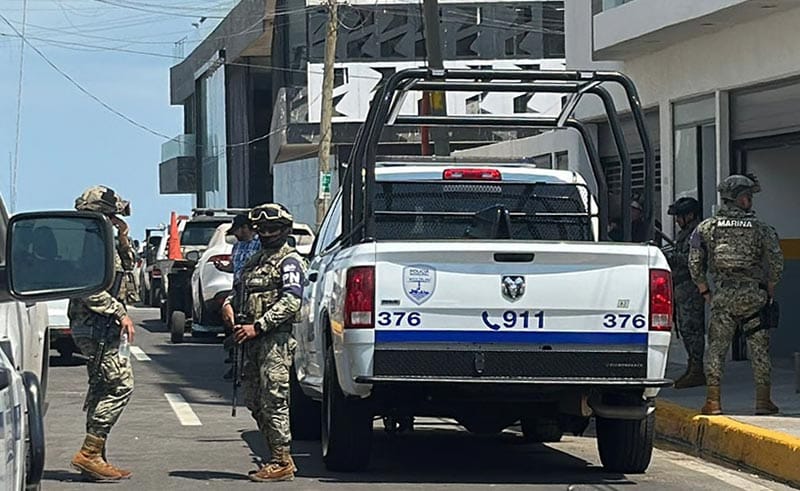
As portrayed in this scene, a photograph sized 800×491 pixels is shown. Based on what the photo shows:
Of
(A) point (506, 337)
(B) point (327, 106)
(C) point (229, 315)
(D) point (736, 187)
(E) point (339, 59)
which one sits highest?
(E) point (339, 59)

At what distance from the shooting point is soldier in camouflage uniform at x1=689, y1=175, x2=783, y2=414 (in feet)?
37.7

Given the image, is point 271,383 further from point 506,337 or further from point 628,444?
point 628,444

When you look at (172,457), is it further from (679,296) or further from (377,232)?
(679,296)

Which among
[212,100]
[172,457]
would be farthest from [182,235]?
[212,100]

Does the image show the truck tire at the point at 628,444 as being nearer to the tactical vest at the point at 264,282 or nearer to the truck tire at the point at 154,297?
the tactical vest at the point at 264,282

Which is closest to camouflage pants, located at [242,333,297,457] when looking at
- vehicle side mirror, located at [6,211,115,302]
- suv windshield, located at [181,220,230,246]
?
vehicle side mirror, located at [6,211,115,302]

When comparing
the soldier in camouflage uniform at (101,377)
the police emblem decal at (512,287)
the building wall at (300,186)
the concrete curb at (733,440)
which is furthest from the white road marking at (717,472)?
the building wall at (300,186)

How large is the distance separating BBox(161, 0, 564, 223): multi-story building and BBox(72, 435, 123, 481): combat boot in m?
27.7

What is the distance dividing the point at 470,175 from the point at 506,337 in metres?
1.89

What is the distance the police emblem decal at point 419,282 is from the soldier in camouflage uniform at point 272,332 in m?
0.83

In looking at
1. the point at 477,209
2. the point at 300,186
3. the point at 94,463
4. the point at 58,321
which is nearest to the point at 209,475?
the point at 94,463

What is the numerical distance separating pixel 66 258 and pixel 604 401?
18.5 ft

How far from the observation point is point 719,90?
52.6 ft

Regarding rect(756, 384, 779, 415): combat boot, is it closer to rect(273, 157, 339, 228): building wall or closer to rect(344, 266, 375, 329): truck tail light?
rect(344, 266, 375, 329): truck tail light
